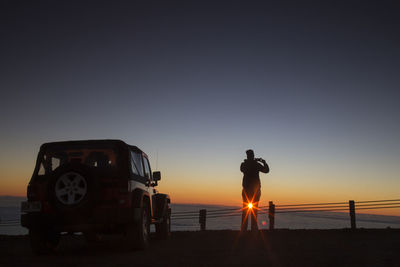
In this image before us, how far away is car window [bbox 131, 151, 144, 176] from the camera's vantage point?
7641 mm

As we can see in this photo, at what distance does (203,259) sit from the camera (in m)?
6.53

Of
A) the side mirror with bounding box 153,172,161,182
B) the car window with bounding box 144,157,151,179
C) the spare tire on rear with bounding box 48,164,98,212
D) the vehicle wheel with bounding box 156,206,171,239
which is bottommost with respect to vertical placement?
the vehicle wheel with bounding box 156,206,171,239

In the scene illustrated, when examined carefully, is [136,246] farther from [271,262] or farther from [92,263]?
[271,262]

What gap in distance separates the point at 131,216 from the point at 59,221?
1272mm

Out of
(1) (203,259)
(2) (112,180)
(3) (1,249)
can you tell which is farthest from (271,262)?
(3) (1,249)

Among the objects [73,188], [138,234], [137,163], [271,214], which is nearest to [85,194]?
[73,188]

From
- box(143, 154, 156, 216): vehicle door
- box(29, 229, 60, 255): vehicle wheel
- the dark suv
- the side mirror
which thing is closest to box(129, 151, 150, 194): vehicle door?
the dark suv

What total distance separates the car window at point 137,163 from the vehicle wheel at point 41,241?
2068mm

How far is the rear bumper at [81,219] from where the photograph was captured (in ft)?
21.4

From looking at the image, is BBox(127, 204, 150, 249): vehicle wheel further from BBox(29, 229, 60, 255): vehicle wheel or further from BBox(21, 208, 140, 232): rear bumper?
BBox(29, 229, 60, 255): vehicle wheel

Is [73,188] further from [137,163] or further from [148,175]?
[148,175]

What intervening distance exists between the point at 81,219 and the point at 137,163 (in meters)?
Answer: 2.00

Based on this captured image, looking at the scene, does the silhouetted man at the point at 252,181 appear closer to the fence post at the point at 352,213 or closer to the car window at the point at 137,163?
the car window at the point at 137,163

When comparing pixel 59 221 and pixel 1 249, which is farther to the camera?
pixel 1 249
